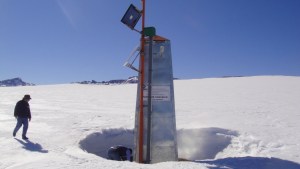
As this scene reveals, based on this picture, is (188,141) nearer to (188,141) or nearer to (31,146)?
(188,141)

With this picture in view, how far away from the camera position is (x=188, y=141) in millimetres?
10648

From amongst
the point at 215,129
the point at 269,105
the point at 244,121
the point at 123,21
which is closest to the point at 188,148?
the point at 215,129

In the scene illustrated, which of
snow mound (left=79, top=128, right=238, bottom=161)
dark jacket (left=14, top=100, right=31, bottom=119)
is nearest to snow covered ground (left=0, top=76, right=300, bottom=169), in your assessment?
snow mound (left=79, top=128, right=238, bottom=161)

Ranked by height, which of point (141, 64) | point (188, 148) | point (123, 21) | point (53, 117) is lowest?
point (188, 148)

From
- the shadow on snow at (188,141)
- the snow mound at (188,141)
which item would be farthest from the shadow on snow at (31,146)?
the snow mound at (188,141)

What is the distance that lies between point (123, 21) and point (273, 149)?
502cm

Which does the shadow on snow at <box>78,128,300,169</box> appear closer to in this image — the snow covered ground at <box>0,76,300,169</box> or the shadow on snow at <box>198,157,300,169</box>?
the snow covered ground at <box>0,76,300,169</box>

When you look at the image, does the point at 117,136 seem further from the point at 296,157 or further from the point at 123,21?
the point at 296,157

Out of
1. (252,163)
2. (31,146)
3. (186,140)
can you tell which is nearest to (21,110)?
(31,146)

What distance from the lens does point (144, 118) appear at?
26.7ft

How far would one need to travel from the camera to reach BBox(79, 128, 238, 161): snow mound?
994 cm

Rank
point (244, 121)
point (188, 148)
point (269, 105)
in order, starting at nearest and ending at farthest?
point (188, 148) → point (244, 121) → point (269, 105)

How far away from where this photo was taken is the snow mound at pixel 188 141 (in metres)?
9.94

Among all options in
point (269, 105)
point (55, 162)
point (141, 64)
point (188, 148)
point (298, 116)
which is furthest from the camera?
point (269, 105)
